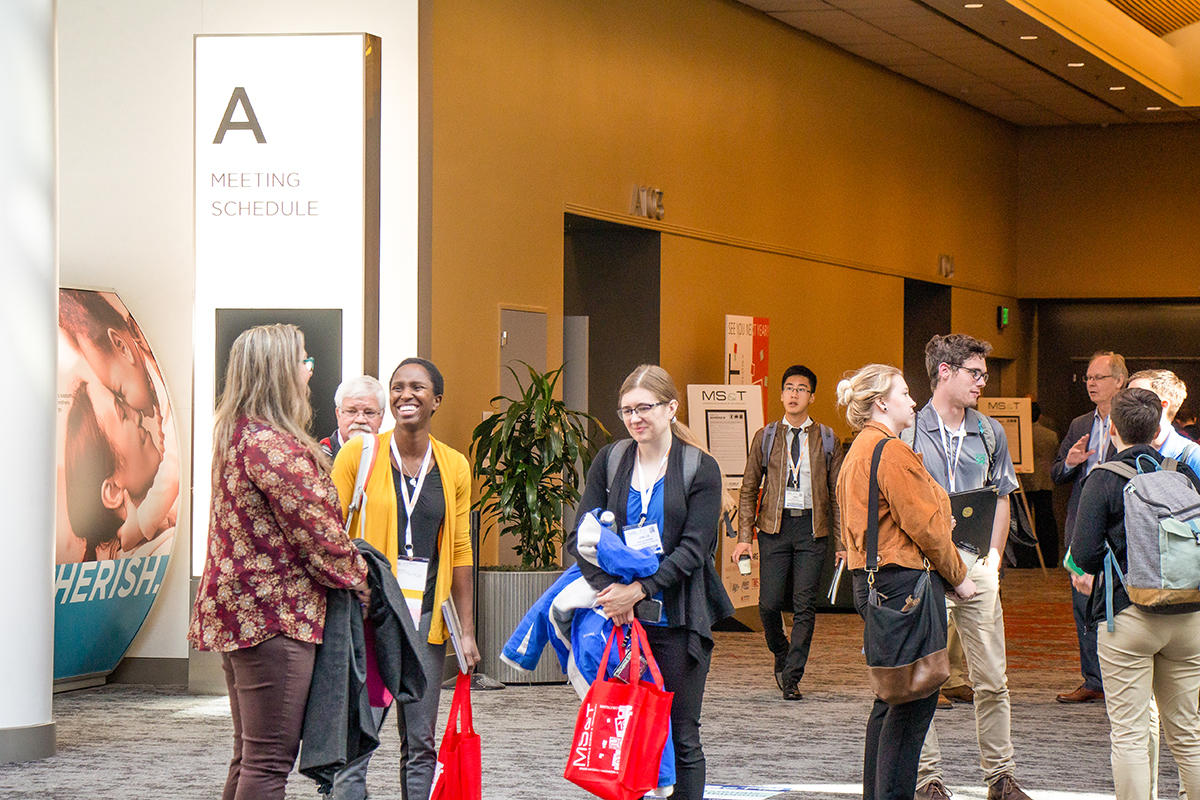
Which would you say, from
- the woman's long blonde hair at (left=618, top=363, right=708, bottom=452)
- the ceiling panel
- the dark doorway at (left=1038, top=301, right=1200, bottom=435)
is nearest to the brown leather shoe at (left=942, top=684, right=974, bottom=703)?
the woman's long blonde hair at (left=618, top=363, right=708, bottom=452)

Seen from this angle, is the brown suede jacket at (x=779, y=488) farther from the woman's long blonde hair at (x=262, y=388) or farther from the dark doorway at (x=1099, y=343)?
the dark doorway at (x=1099, y=343)

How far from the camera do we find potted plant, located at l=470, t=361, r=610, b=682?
326 inches

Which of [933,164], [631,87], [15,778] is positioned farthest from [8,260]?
[933,164]

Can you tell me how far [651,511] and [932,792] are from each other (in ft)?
5.96

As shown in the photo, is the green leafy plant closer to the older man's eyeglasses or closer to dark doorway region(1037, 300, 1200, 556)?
the older man's eyeglasses

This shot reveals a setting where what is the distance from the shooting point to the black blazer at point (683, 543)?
443 cm

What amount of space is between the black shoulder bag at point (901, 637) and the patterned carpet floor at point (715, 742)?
54.2 inches

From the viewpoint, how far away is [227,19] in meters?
8.58

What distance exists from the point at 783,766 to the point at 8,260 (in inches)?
146

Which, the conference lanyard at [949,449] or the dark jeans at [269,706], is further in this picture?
the conference lanyard at [949,449]

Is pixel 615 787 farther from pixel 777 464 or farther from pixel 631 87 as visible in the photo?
pixel 631 87

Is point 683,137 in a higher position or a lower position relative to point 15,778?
higher

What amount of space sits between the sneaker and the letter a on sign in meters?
4.56

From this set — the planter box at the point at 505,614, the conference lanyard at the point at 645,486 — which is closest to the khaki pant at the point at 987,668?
the conference lanyard at the point at 645,486
